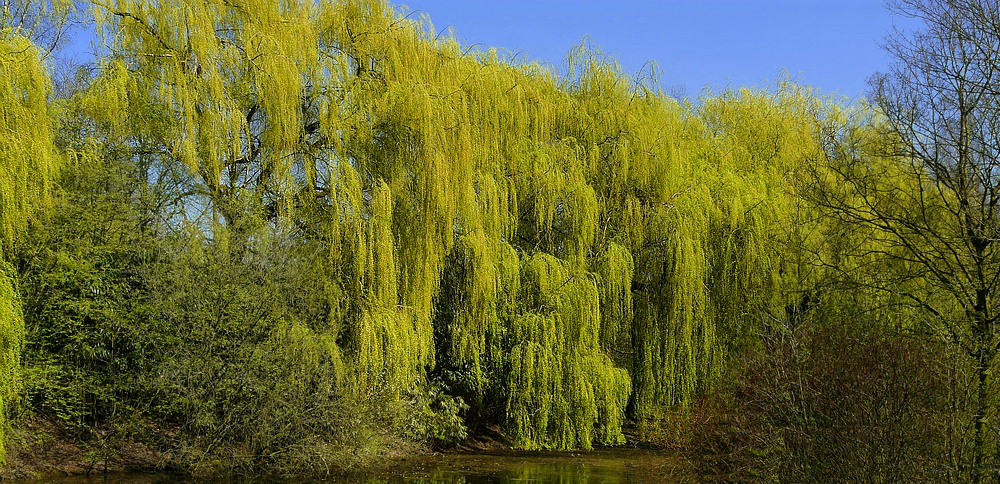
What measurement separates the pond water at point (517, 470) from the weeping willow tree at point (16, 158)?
2.60 metres

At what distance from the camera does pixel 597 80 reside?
2053cm

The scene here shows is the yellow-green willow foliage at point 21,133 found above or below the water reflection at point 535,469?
above

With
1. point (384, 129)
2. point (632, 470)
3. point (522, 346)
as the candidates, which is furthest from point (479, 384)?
point (384, 129)

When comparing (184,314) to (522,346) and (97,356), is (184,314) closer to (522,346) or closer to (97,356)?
(97,356)

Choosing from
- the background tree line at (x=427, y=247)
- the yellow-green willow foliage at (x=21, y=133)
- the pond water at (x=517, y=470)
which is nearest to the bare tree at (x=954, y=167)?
the background tree line at (x=427, y=247)

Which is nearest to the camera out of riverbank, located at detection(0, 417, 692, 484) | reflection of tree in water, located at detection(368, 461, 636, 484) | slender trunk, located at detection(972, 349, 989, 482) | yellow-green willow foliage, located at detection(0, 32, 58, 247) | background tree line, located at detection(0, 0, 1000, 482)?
slender trunk, located at detection(972, 349, 989, 482)

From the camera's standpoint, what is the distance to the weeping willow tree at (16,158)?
1214 cm

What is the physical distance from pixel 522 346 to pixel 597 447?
3790 mm

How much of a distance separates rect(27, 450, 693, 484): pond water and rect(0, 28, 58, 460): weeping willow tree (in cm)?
260

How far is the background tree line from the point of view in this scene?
11.0 metres

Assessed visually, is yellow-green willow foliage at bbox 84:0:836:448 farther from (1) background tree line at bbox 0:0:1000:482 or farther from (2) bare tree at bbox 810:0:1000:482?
(2) bare tree at bbox 810:0:1000:482

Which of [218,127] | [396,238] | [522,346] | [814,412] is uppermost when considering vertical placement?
[218,127]

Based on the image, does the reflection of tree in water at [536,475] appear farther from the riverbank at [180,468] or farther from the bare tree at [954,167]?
the bare tree at [954,167]

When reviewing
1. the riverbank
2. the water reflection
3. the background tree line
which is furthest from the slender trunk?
the water reflection
